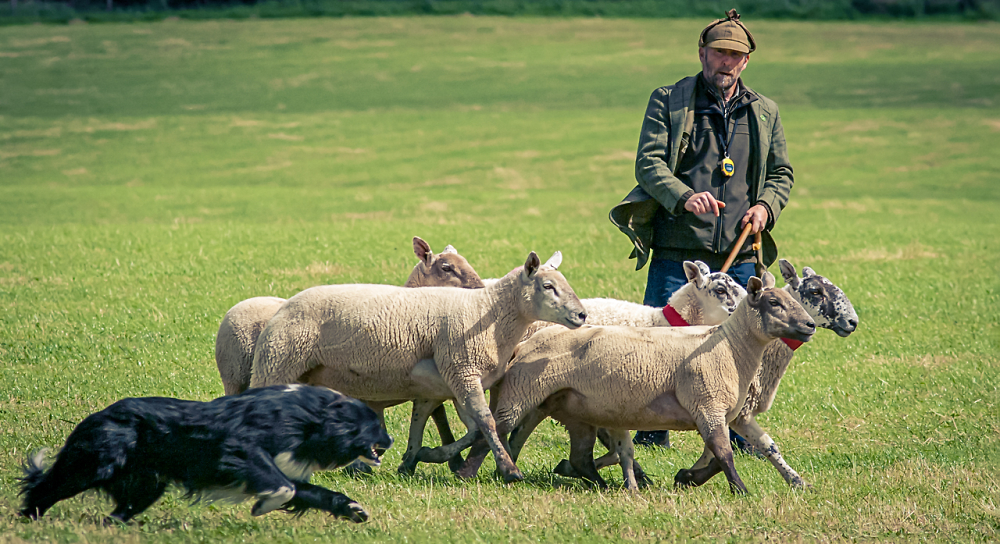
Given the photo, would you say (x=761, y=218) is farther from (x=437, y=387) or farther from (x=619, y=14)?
(x=619, y=14)

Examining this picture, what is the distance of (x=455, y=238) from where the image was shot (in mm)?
19891

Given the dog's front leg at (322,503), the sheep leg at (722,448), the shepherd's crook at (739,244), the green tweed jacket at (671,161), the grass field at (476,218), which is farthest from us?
the shepherd's crook at (739,244)

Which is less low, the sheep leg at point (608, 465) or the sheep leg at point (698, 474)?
the sheep leg at point (698, 474)

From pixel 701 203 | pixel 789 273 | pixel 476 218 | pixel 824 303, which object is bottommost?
pixel 476 218

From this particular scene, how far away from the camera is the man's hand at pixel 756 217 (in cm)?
794

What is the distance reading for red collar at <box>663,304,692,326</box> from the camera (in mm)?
8172

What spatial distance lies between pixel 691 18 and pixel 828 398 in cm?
5495

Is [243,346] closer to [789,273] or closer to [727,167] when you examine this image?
[727,167]

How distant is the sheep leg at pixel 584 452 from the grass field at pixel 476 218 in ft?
0.51

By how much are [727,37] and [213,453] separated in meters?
4.70

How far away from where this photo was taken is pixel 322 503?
212 inches

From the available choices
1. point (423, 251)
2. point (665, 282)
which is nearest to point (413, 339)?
point (423, 251)

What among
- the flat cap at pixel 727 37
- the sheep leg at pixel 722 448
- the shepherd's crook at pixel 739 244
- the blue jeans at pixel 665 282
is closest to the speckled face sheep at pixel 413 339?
the sheep leg at pixel 722 448

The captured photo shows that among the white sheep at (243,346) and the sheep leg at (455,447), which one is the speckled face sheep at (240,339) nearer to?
the white sheep at (243,346)
